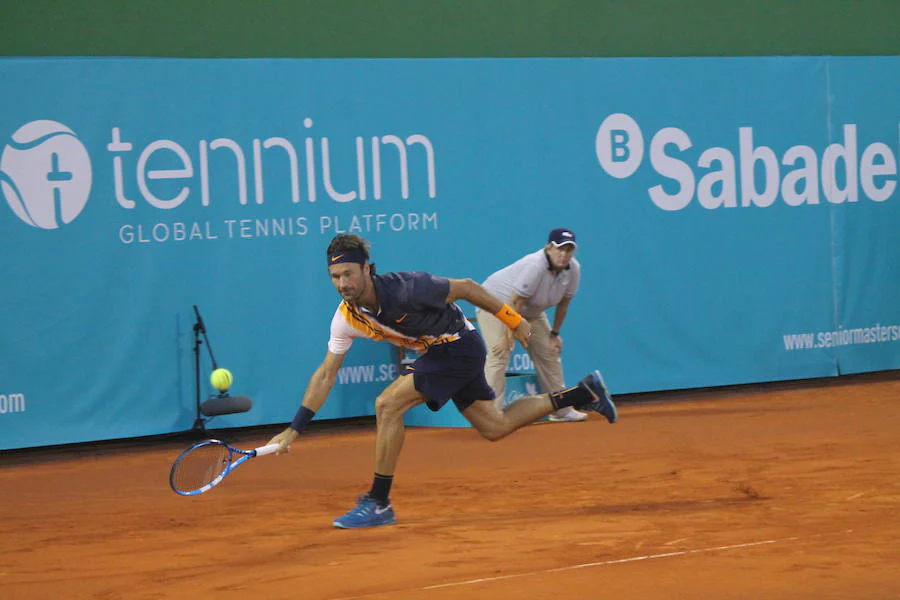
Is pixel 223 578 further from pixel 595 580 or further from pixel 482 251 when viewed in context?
pixel 482 251

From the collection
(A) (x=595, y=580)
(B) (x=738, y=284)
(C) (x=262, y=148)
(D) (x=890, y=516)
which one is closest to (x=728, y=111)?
(B) (x=738, y=284)

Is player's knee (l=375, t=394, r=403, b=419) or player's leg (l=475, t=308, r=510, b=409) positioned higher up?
player's knee (l=375, t=394, r=403, b=419)

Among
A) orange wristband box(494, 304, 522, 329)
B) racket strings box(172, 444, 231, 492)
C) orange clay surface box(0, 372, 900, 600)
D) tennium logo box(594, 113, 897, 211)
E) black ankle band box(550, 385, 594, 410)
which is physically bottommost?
orange clay surface box(0, 372, 900, 600)

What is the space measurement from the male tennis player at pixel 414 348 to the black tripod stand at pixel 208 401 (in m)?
3.18

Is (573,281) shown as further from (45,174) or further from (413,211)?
(45,174)

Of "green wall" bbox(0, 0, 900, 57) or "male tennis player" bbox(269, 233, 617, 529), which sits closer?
"male tennis player" bbox(269, 233, 617, 529)

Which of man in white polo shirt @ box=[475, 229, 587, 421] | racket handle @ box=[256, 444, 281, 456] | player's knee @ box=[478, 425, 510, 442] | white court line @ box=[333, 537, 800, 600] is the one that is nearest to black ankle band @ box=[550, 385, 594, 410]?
player's knee @ box=[478, 425, 510, 442]

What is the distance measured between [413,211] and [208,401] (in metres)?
2.28

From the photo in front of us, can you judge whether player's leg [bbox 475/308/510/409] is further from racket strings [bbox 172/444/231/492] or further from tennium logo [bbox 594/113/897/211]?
racket strings [bbox 172/444/231/492]

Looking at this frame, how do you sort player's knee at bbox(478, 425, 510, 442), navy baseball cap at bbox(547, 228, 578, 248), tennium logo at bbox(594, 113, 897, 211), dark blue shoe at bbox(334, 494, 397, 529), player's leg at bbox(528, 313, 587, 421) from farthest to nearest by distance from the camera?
tennium logo at bbox(594, 113, 897, 211) → player's leg at bbox(528, 313, 587, 421) → navy baseball cap at bbox(547, 228, 578, 248) → player's knee at bbox(478, 425, 510, 442) → dark blue shoe at bbox(334, 494, 397, 529)

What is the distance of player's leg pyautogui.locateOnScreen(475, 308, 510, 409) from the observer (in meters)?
10.4

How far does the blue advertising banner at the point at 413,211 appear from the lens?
10.1m

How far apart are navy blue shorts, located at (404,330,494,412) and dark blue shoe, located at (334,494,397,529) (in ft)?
1.84

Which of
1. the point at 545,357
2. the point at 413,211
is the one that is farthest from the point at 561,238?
the point at 413,211
